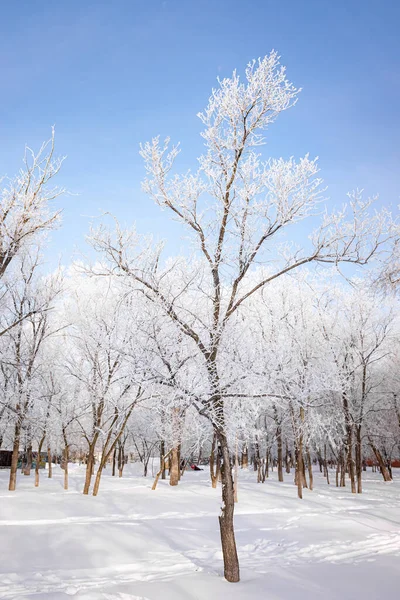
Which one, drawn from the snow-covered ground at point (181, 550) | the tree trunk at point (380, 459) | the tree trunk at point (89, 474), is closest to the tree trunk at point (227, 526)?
the snow-covered ground at point (181, 550)

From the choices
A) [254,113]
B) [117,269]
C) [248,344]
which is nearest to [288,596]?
[248,344]

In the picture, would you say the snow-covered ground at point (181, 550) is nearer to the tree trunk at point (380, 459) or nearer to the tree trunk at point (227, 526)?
the tree trunk at point (227, 526)

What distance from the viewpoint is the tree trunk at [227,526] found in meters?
6.88

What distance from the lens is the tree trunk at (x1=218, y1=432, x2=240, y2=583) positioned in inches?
271

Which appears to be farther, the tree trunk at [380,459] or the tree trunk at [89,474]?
the tree trunk at [380,459]

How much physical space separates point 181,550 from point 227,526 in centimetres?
287

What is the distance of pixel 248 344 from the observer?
25.3ft

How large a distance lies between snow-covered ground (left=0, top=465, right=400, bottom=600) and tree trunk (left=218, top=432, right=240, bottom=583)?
0.59 ft

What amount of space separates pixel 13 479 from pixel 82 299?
8.51m

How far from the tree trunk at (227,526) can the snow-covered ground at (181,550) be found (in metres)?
0.18

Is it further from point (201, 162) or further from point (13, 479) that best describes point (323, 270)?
point (13, 479)

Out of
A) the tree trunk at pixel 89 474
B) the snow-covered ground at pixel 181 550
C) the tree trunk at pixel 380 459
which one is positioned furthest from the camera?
the tree trunk at pixel 380 459

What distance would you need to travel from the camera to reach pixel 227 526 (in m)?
7.00

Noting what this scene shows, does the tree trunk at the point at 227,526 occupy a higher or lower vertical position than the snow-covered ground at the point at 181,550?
higher
